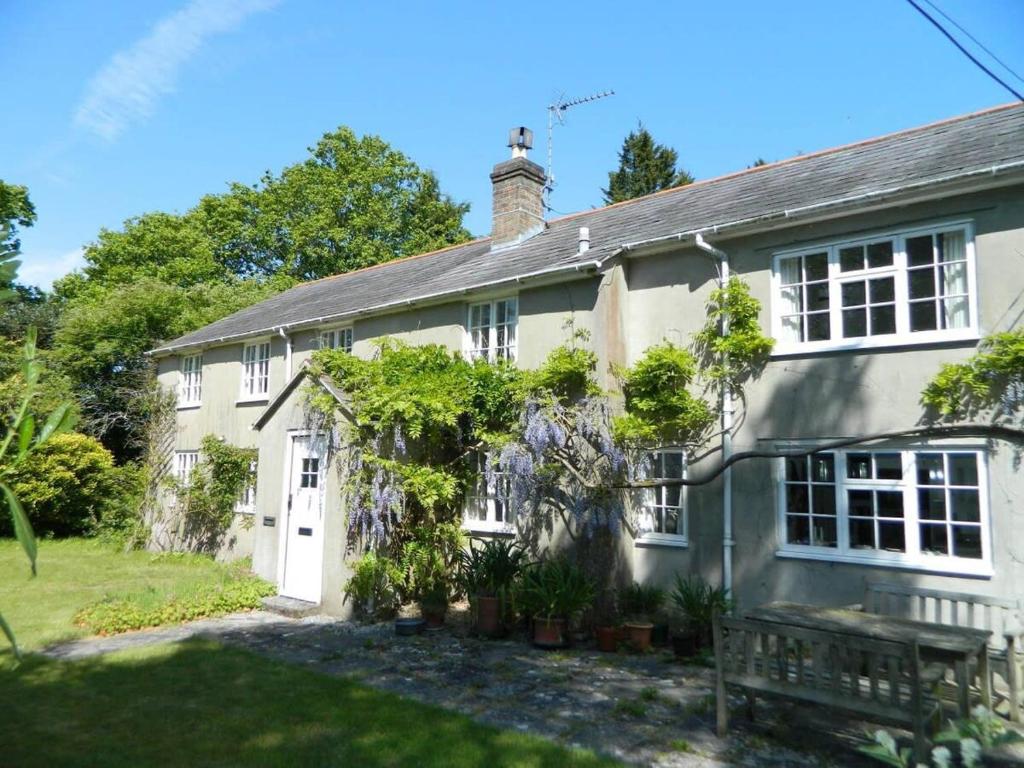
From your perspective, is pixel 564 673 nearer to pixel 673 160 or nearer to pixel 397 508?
pixel 397 508

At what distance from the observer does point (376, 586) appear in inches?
434

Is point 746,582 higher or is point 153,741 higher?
point 746,582

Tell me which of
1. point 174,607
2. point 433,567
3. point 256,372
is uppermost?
point 256,372

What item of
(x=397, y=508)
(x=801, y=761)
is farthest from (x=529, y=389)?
(x=801, y=761)

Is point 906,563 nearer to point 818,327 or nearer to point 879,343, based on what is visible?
point 879,343

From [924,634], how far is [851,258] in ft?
17.1

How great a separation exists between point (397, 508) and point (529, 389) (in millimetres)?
2736

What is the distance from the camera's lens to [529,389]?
36.7ft

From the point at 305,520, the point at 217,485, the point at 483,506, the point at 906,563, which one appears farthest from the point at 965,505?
the point at 217,485

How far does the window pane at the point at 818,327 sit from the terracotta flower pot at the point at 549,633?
507 centimetres

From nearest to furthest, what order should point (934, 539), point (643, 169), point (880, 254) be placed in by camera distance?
point (934, 539)
point (880, 254)
point (643, 169)

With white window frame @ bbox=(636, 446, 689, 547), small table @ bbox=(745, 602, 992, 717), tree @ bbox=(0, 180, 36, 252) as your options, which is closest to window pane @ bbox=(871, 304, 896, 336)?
white window frame @ bbox=(636, 446, 689, 547)

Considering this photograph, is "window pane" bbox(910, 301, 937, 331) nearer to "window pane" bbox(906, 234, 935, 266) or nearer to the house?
the house

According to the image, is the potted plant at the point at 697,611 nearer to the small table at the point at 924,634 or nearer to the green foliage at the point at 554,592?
the green foliage at the point at 554,592
